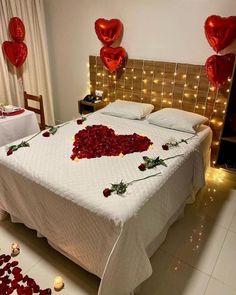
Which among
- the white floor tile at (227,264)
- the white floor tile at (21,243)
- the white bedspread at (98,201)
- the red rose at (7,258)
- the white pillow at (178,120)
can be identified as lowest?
the white floor tile at (227,264)

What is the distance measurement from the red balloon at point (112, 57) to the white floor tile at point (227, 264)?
7.31 ft

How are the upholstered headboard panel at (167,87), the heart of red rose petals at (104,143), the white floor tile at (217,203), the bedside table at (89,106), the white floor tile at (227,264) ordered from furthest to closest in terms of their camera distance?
the bedside table at (89,106) < the upholstered headboard panel at (167,87) < the white floor tile at (217,203) < the heart of red rose petals at (104,143) < the white floor tile at (227,264)

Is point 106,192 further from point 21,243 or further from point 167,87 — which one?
point 167,87

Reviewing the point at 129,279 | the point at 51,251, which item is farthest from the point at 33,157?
the point at 129,279

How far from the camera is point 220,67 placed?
7.83ft

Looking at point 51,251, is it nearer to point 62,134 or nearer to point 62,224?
point 62,224

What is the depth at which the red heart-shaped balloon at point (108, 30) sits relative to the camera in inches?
114

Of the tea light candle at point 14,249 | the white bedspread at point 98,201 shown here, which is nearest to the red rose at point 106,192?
the white bedspread at point 98,201

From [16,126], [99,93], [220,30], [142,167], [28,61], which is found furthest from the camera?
[28,61]

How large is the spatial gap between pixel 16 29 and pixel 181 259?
3235 millimetres

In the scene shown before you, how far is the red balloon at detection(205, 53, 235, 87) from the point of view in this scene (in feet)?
7.76

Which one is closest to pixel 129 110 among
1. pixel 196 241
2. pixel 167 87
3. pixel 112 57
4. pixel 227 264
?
pixel 167 87

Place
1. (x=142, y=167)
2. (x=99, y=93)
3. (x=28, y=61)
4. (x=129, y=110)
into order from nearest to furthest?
(x=142, y=167) < (x=129, y=110) < (x=99, y=93) < (x=28, y=61)

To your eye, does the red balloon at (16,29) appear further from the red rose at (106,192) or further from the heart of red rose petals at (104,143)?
the red rose at (106,192)
